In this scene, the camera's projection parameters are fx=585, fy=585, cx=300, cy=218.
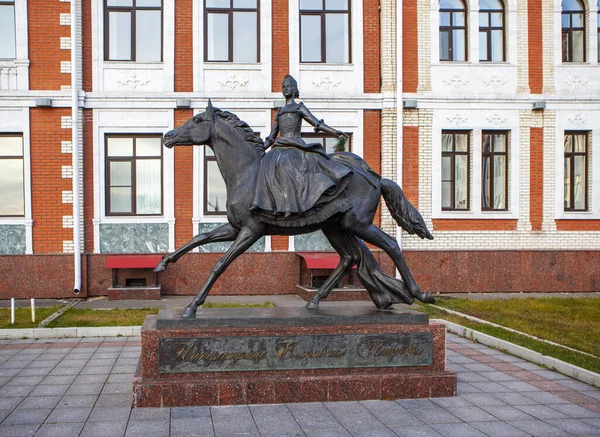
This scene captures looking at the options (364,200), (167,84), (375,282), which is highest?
(167,84)

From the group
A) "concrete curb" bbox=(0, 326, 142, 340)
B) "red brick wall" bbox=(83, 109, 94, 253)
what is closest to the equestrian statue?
"concrete curb" bbox=(0, 326, 142, 340)

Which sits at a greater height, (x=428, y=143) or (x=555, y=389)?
(x=428, y=143)

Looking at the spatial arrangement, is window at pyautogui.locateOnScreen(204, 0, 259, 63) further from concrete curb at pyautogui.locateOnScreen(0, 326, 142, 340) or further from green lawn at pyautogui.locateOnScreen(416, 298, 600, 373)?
concrete curb at pyautogui.locateOnScreen(0, 326, 142, 340)

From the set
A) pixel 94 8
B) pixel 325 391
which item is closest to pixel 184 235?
pixel 94 8

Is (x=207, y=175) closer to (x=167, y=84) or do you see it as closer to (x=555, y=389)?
(x=167, y=84)

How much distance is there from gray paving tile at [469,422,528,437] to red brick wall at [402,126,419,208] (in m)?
10.7

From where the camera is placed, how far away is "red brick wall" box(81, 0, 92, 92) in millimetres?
15227

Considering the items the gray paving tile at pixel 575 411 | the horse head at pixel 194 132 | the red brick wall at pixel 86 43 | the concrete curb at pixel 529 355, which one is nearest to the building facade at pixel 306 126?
the red brick wall at pixel 86 43

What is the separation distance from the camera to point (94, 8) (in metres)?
15.3

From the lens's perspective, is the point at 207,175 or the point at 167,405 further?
the point at 207,175

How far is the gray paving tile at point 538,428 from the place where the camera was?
5289mm

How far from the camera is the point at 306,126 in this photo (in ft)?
51.0

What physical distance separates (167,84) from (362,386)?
1136 cm

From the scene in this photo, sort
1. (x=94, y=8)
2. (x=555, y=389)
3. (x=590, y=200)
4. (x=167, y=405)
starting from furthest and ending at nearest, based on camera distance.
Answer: (x=590, y=200), (x=94, y=8), (x=555, y=389), (x=167, y=405)
